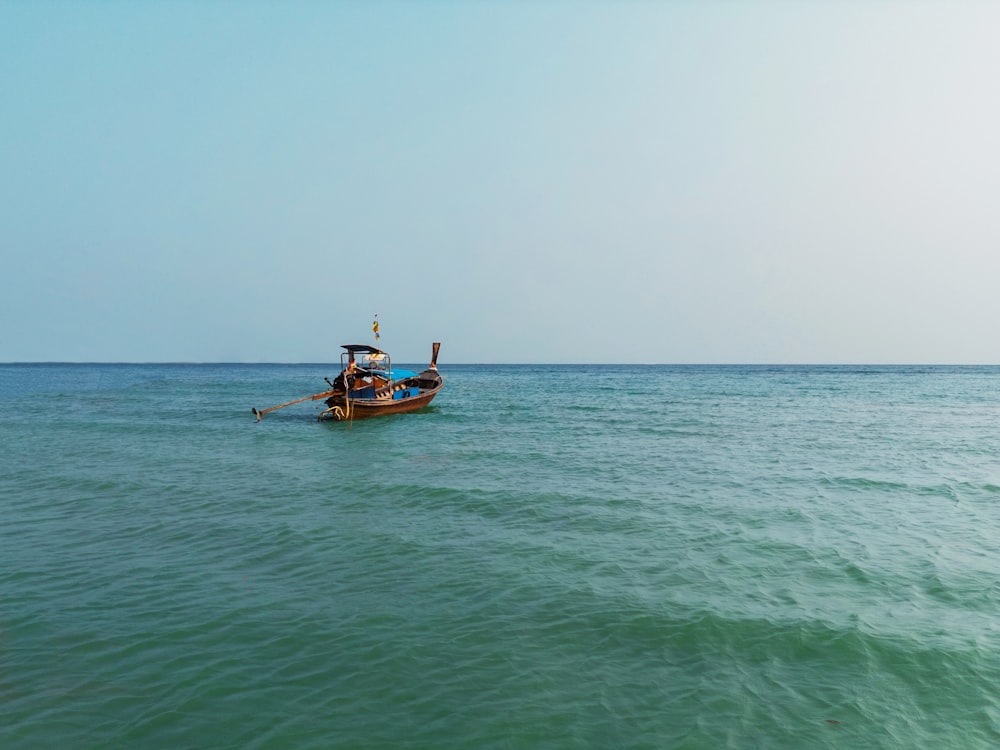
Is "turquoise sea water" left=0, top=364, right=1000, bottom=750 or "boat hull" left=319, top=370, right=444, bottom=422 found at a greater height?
"boat hull" left=319, top=370, right=444, bottom=422

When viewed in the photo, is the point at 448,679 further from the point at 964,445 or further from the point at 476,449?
the point at 964,445

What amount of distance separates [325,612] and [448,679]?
258 cm

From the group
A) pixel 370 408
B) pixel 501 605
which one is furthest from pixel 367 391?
pixel 501 605

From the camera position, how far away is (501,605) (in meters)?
9.14

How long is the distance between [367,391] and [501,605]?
97.5 ft

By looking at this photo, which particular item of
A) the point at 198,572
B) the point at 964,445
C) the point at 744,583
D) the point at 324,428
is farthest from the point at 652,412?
the point at 198,572

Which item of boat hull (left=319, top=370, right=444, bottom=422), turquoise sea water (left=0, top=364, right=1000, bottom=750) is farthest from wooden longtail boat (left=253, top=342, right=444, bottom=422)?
turquoise sea water (left=0, top=364, right=1000, bottom=750)

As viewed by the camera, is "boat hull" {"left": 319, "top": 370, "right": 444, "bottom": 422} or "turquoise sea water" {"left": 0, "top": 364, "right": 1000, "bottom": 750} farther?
"boat hull" {"left": 319, "top": 370, "right": 444, "bottom": 422}

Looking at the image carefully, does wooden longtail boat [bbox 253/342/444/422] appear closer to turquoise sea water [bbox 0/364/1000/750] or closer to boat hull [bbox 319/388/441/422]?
boat hull [bbox 319/388/441/422]

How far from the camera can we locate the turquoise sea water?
20.8 feet

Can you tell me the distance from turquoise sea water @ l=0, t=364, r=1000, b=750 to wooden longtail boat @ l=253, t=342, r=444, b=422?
15119mm

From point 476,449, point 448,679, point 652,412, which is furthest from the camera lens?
point 652,412

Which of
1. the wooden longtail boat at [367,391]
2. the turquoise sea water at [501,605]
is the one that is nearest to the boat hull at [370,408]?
the wooden longtail boat at [367,391]

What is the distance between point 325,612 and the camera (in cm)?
879
